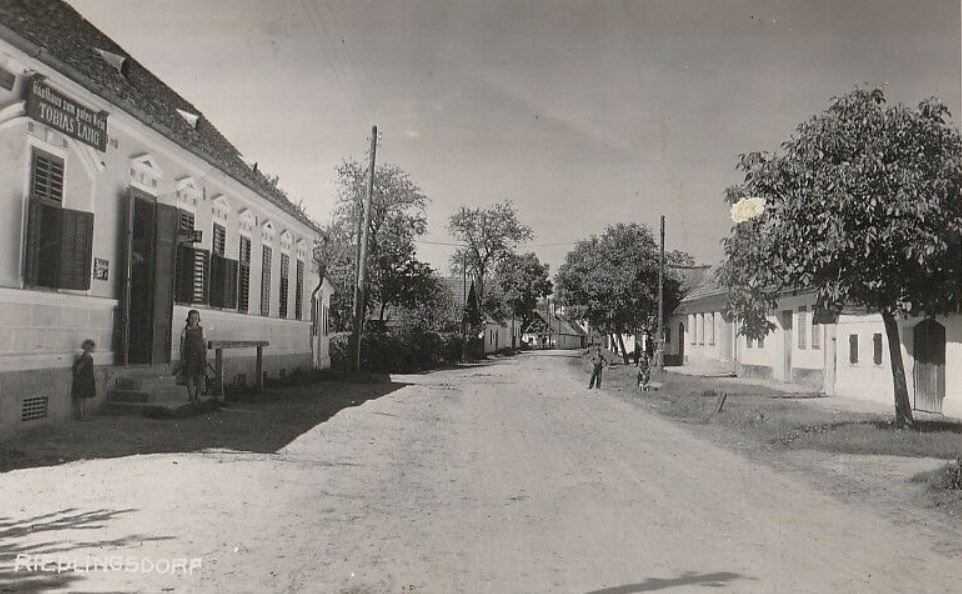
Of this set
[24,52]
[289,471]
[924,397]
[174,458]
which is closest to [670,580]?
[289,471]

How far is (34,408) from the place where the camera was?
30.8 ft

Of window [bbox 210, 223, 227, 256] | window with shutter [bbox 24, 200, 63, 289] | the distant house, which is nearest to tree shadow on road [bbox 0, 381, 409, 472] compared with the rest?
window with shutter [bbox 24, 200, 63, 289]

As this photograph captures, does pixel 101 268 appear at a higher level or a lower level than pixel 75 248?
lower

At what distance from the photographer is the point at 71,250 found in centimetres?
988

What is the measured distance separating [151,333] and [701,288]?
1314 inches

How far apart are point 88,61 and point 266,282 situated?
376 inches

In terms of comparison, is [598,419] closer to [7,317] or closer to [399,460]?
[399,460]

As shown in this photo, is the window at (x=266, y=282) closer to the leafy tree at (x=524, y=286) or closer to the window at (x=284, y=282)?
the window at (x=284, y=282)

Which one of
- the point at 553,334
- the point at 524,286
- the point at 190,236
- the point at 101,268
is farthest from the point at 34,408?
the point at 553,334

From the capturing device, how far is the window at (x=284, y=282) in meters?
21.9

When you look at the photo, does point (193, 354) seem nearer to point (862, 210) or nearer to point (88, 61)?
point (88, 61)

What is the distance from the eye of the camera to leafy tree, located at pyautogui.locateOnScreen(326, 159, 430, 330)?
134ft

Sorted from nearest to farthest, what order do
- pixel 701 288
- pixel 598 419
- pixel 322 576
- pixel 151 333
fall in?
1. pixel 322 576
2. pixel 151 333
3. pixel 598 419
4. pixel 701 288

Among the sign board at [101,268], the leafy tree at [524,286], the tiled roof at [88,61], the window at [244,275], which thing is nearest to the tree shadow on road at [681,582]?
the tiled roof at [88,61]
